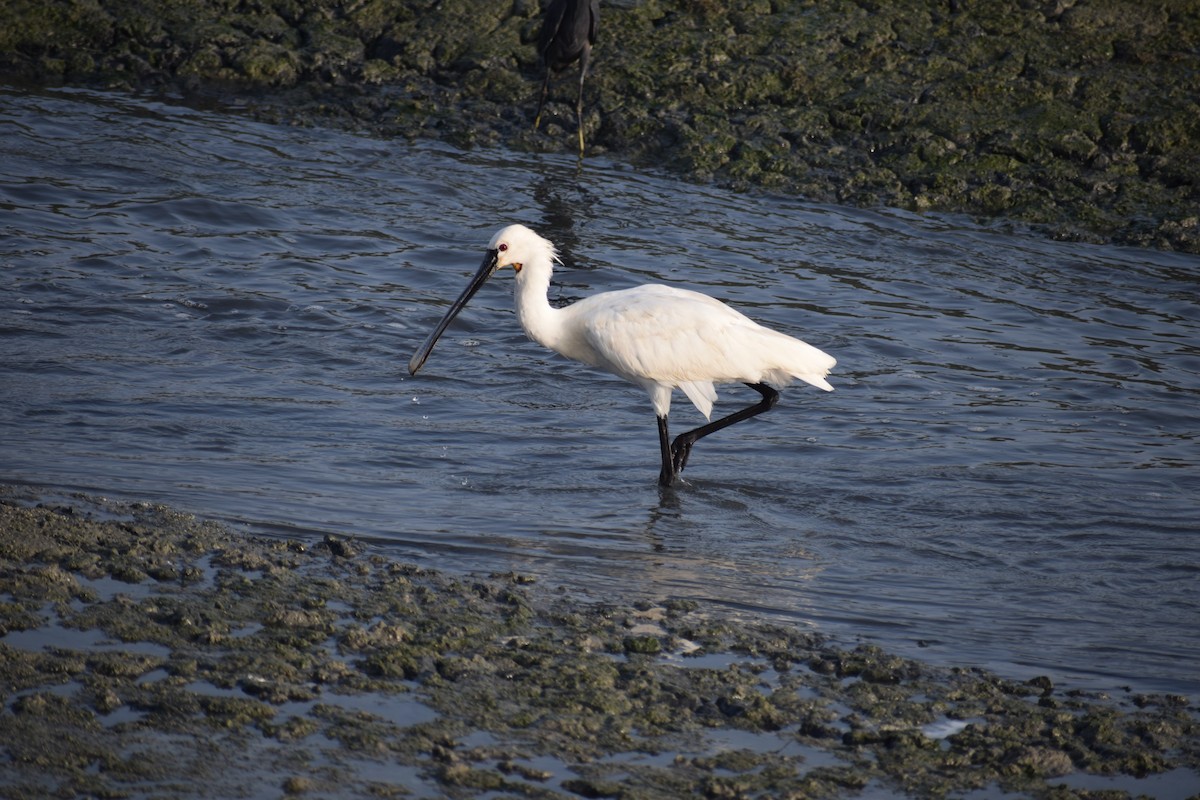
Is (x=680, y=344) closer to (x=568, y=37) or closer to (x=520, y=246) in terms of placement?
(x=520, y=246)

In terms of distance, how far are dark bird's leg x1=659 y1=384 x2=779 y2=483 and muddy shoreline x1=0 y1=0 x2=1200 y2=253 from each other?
5.36 meters

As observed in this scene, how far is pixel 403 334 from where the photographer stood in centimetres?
988

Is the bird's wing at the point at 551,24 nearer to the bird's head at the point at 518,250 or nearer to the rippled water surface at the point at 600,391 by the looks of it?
the rippled water surface at the point at 600,391

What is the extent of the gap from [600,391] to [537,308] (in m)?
1.44

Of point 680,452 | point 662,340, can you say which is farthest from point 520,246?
point 680,452

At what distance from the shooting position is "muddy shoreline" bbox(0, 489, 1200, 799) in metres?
4.02

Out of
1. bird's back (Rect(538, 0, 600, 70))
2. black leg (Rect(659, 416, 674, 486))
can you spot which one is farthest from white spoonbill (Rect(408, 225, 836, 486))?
bird's back (Rect(538, 0, 600, 70))

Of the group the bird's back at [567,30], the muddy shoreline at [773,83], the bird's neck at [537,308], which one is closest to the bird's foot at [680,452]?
the bird's neck at [537,308]

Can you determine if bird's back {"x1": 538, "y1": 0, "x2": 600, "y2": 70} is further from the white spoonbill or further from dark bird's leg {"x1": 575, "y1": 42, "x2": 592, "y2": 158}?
the white spoonbill

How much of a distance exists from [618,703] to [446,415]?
4010 millimetres

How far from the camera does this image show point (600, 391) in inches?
363

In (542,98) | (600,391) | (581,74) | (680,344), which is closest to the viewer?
(680,344)

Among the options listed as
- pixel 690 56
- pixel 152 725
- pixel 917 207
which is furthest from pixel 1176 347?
pixel 152 725

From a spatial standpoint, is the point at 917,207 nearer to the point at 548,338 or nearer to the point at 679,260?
the point at 679,260
